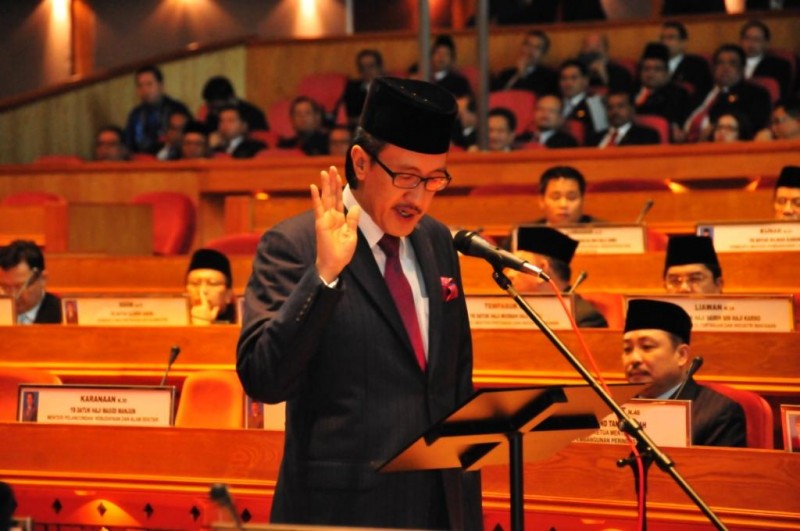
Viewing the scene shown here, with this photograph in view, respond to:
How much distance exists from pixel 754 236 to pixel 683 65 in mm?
4211

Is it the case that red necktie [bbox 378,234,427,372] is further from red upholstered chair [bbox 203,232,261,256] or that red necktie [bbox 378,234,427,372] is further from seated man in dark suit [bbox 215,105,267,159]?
seated man in dark suit [bbox 215,105,267,159]

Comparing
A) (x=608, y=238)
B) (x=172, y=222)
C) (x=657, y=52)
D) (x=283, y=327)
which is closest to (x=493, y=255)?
(x=283, y=327)

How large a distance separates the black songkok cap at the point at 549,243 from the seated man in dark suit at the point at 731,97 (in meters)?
3.62

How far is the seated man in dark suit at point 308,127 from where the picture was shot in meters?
9.80

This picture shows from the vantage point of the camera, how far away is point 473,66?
36.9 feet

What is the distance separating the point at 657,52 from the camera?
9.84 meters

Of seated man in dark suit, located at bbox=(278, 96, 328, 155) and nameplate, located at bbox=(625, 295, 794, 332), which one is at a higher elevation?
seated man in dark suit, located at bbox=(278, 96, 328, 155)

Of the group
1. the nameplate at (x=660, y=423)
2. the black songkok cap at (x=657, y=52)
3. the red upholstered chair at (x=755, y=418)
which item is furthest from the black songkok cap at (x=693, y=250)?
the black songkok cap at (x=657, y=52)

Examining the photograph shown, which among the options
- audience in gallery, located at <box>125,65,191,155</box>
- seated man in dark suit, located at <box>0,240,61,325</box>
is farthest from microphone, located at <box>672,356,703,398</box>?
audience in gallery, located at <box>125,65,191,155</box>

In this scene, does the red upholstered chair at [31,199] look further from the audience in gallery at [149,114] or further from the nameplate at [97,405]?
the nameplate at [97,405]

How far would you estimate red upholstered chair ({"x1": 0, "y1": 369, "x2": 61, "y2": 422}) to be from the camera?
15.9ft

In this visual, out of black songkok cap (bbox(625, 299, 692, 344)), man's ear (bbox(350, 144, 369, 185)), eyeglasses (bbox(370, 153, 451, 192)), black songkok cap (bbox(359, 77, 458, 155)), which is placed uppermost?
black songkok cap (bbox(359, 77, 458, 155))

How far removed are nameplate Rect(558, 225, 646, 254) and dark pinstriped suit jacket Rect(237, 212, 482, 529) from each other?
399 centimetres

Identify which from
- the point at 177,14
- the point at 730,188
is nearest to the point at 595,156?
the point at 730,188
